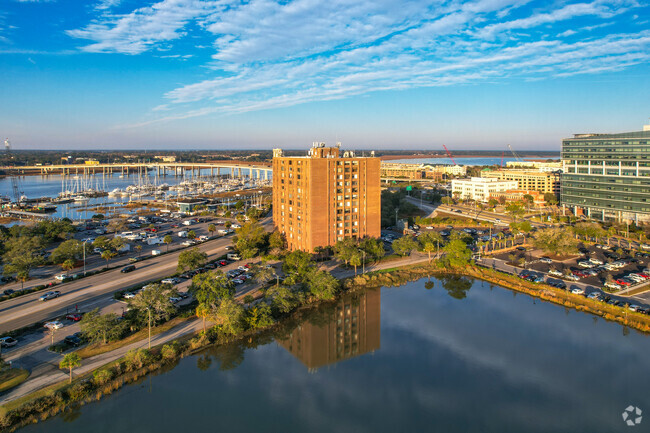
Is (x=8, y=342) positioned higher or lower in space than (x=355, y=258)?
lower

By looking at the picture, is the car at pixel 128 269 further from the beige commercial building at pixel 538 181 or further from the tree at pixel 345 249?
the beige commercial building at pixel 538 181

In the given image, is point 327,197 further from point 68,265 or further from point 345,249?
point 68,265

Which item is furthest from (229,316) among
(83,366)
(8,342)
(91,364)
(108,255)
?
(108,255)

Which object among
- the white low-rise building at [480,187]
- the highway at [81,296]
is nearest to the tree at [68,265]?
the highway at [81,296]

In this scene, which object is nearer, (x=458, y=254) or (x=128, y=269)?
(x=128, y=269)

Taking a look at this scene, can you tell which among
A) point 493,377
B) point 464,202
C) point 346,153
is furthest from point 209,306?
point 464,202
